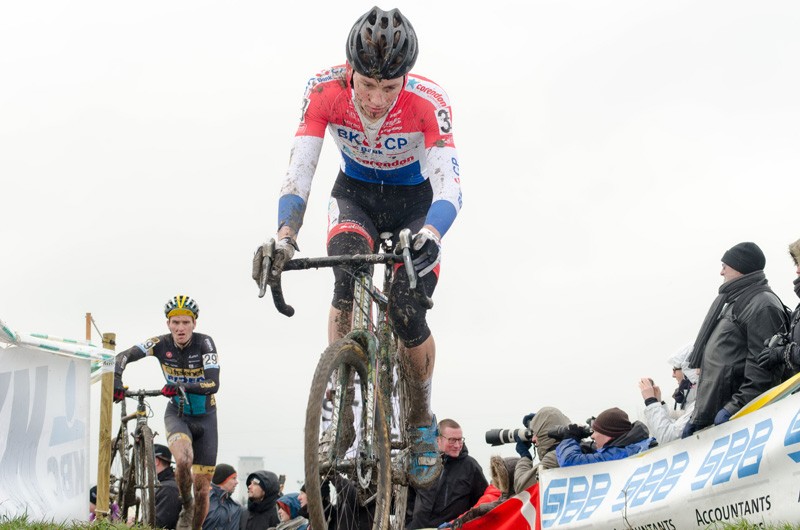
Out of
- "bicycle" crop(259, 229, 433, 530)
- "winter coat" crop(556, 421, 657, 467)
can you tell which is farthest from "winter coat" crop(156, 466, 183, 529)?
"bicycle" crop(259, 229, 433, 530)

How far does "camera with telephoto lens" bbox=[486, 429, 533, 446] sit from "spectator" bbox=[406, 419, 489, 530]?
790 mm

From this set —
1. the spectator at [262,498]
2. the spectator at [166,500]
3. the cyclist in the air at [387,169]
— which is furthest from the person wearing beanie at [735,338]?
the spectator at [166,500]

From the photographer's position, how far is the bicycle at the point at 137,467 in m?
11.8

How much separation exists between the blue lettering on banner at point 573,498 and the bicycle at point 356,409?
58.4 inches

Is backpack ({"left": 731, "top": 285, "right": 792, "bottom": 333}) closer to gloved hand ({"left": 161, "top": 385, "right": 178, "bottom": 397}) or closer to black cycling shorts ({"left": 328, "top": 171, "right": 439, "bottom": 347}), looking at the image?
black cycling shorts ({"left": 328, "top": 171, "right": 439, "bottom": 347})

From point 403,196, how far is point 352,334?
1725 millimetres

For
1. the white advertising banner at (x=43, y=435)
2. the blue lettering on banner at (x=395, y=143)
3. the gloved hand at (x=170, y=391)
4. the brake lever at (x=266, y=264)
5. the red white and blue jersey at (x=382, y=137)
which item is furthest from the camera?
the gloved hand at (x=170, y=391)

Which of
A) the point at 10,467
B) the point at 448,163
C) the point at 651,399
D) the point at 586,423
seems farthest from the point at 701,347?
the point at 10,467

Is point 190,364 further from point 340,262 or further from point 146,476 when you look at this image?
point 340,262

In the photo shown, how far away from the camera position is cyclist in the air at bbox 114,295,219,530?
38.0 feet

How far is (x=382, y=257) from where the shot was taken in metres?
6.38

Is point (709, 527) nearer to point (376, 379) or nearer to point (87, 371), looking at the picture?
point (376, 379)

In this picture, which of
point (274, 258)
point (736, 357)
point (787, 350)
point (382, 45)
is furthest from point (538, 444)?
point (382, 45)

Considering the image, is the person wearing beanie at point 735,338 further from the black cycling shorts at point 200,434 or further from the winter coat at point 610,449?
the black cycling shorts at point 200,434
